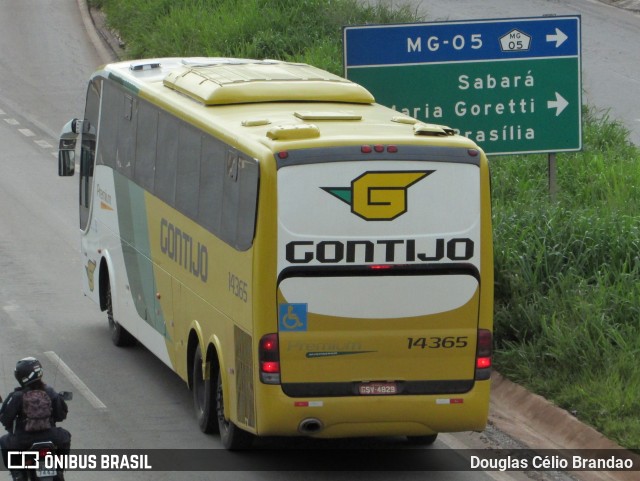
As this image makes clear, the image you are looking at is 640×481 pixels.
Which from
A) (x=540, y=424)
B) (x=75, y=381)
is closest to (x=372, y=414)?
(x=540, y=424)

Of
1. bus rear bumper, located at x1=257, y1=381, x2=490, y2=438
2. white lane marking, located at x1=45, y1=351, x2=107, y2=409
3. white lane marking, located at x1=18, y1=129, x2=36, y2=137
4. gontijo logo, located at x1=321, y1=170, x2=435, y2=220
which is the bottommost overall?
white lane marking, located at x1=45, y1=351, x2=107, y2=409

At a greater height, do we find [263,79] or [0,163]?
[263,79]

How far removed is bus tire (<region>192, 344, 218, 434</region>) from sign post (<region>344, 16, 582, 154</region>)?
4.86 metres

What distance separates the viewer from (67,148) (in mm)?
18281

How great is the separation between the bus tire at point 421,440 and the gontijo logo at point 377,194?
2706mm

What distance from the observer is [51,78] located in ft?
116

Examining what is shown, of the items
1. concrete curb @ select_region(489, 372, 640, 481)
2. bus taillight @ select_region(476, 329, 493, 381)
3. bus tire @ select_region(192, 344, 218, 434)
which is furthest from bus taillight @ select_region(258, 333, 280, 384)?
concrete curb @ select_region(489, 372, 640, 481)

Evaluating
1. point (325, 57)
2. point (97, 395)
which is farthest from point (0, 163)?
point (97, 395)

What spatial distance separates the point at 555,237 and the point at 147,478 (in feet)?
19.5

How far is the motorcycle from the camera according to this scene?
33.6 feet

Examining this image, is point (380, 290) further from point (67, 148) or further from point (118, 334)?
point (67, 148)

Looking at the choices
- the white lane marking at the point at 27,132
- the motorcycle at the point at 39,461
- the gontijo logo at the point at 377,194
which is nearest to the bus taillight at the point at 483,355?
the gontijo logo at the point at 377,194

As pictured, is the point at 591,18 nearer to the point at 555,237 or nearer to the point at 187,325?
the point at 555,237

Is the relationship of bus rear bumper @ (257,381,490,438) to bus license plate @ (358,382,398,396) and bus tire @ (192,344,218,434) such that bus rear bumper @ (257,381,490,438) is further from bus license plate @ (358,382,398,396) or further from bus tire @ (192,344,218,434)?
bus tire @ (192,344,218,434)
